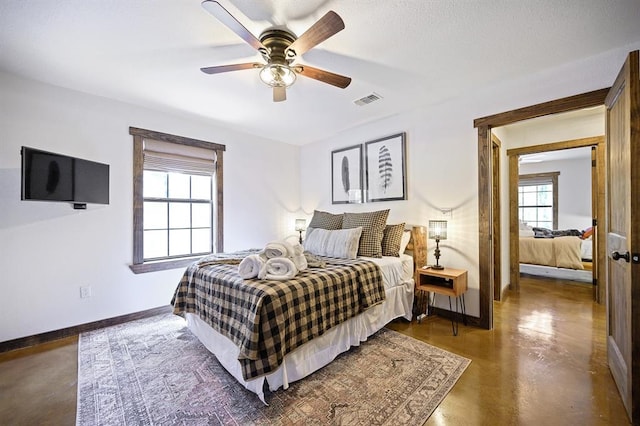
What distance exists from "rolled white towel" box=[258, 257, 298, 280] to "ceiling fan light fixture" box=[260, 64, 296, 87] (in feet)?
4.48

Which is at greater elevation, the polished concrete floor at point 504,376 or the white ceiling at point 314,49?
the white ceiling at point 314,49

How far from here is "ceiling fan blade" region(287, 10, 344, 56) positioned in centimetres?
142

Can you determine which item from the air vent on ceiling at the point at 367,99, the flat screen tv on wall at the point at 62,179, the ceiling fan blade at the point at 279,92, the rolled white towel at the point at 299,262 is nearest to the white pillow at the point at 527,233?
the air vent on ceiling at the point at 367,99

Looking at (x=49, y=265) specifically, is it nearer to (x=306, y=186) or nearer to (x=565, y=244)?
(x=306, y=186)

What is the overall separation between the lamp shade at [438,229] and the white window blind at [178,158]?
3.04m

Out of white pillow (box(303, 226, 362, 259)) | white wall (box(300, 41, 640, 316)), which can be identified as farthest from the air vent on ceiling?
white pillow (box(303, 226, 362, 259))

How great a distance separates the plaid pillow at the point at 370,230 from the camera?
2949mm

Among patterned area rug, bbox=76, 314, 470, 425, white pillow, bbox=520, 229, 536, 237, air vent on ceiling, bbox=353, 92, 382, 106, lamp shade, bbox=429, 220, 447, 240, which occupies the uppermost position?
air vent on ceiling, bbox=353, 92, 382, 106

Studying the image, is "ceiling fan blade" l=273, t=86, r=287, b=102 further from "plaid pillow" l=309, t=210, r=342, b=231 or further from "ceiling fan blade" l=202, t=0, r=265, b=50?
"plaid pillow" l=309, t=210, r=342, b=231

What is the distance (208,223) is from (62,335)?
187 centimetres

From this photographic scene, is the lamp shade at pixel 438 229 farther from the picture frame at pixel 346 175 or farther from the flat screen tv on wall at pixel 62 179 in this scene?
the flat screen tv on wall at pixel 62 179

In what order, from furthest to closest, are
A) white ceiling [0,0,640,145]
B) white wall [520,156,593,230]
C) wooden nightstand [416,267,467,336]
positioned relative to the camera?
white wall [520,156,593,230] → wooden nightstand [416,267,467,336] → white ceiling [0,0,640,145]

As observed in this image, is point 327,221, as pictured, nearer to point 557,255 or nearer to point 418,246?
point 418,246

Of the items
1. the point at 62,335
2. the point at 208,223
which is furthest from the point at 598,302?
the point at 62,335
